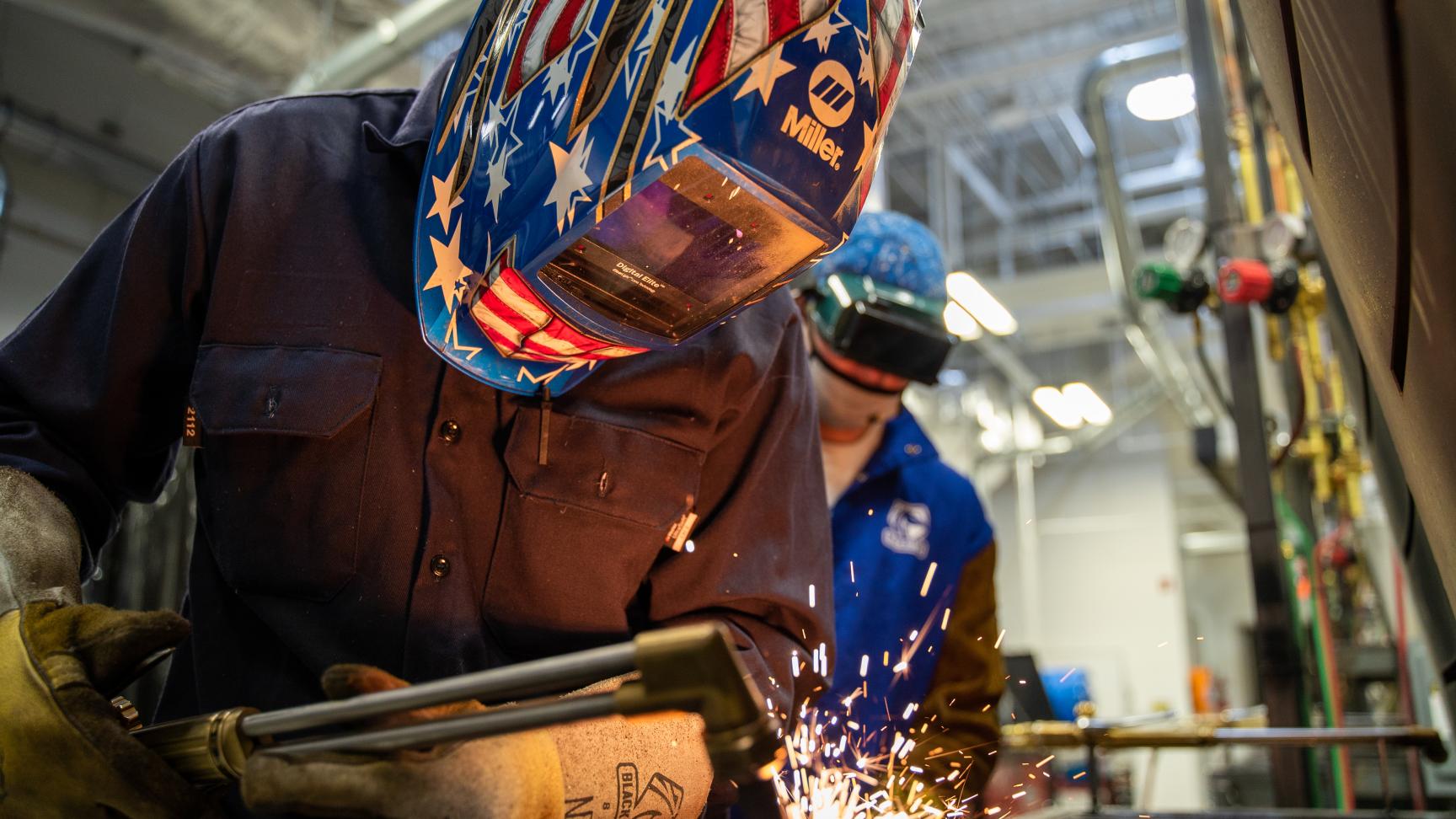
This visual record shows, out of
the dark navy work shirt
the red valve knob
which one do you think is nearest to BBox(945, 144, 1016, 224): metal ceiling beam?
the red valve knob

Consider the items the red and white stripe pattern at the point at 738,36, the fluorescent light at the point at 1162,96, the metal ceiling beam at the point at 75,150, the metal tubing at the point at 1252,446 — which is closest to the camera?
the red and white stripe pattern at the point at 738,36

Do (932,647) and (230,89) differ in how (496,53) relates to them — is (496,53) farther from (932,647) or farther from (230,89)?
(230,89)

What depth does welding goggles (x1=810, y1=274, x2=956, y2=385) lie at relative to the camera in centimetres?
231

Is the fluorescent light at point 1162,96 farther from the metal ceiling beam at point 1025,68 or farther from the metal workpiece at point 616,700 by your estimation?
the metal workpiece at point 616,700

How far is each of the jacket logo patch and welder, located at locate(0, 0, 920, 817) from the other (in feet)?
3.41

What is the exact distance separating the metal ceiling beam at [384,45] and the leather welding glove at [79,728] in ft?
11.3

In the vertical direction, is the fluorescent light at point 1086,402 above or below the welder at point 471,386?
above

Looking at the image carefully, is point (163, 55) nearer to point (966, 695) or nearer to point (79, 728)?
point (966, 695)

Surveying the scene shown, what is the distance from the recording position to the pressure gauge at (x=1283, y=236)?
3.08 meters

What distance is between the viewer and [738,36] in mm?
1020

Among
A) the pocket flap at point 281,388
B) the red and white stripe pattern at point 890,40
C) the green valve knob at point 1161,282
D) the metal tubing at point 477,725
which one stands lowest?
the metal tubing at point 477,725

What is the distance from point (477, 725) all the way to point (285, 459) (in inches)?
26.6

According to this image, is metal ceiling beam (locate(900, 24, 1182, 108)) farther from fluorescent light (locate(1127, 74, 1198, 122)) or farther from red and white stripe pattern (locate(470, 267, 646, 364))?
red and white stripe pattern (locate(470, 267, 646, 364))

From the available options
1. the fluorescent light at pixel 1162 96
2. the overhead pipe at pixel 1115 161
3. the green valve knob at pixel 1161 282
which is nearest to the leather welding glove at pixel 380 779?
the green valve knob at pixel 1161 282
